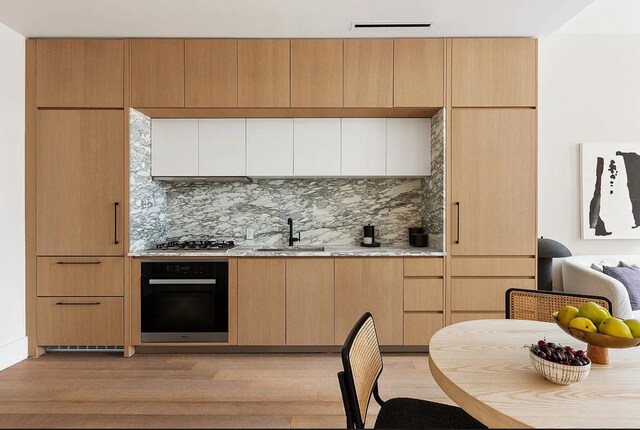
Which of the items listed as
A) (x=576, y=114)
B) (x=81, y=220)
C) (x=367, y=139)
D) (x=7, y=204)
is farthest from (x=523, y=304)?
(x=7, y=204)

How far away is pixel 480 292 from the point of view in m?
3.23

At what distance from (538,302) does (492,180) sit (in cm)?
147

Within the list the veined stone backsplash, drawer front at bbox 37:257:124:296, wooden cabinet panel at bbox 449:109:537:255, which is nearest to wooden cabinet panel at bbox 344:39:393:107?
wooden cabinet panel at bbox 449:109:537:255

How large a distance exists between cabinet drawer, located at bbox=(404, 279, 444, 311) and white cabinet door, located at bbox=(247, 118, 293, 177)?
1.46 m

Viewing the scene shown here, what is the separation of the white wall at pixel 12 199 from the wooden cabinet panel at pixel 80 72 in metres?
0.19

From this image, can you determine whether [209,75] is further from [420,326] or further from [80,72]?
[420,326]

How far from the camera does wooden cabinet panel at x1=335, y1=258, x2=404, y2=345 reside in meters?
3.23

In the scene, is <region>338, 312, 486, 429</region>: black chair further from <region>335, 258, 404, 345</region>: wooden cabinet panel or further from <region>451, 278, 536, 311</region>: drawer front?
<region>451, 278, 536, 311</region>: drawer front

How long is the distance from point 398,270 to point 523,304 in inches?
49.7

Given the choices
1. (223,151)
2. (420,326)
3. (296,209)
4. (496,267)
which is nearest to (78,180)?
(223,151)

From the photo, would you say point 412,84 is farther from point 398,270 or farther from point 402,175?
point 398,270

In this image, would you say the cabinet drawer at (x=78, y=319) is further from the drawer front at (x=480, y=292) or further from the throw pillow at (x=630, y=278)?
the throw pillow at (x=630, y=278)

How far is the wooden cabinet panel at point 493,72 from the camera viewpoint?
3.23 m

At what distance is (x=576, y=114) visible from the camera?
3785mm
